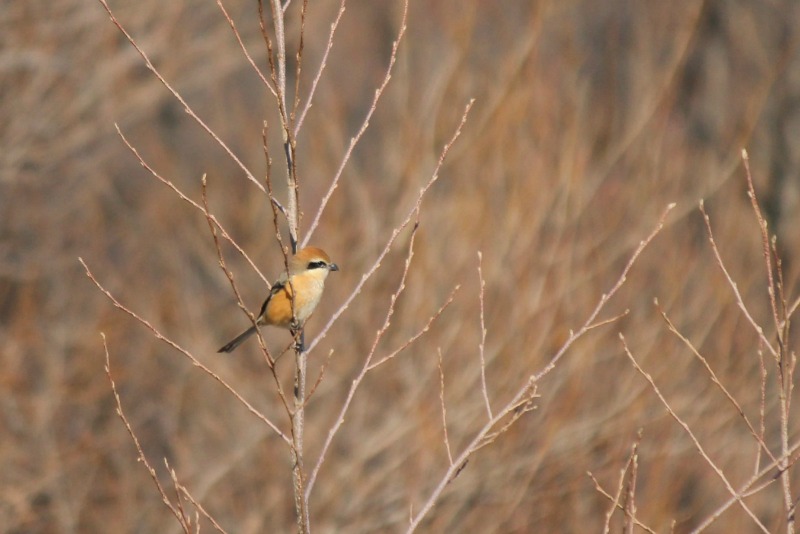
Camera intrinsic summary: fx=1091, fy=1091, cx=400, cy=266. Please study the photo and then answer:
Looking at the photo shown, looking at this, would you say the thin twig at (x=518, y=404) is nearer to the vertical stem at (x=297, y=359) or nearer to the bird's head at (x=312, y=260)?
the vertical stem at (x=297, y=359)

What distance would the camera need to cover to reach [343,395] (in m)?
8.97

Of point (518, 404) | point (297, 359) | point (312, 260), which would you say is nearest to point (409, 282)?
point (312, 260)

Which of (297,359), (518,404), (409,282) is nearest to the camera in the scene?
(518,404)

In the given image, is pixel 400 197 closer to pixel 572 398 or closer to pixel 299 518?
pixel 572 398

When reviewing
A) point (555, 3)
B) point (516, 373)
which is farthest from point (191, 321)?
point (555, 3)

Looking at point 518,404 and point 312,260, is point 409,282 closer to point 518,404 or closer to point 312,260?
point 312,260

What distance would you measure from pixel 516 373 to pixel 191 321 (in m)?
3.30

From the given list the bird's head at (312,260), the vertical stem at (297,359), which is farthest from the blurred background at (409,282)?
the vertical stem at (297,359)

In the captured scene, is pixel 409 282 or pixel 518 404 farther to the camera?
pixel 409 282

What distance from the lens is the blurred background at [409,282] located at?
26.9ft

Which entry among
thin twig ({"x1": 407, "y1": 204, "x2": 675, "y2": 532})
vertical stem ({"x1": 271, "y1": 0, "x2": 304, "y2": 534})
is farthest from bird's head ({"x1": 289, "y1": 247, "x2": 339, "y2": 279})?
thin twig ({"x1": 407, "y1": 204, "x2": 675, "y2": 532})

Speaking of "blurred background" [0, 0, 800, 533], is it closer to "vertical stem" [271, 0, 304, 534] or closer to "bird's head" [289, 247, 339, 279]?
"bird's head" [289, 247, 339, 279]

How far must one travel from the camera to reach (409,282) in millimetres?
8648

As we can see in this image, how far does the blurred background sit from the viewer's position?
8195mm
